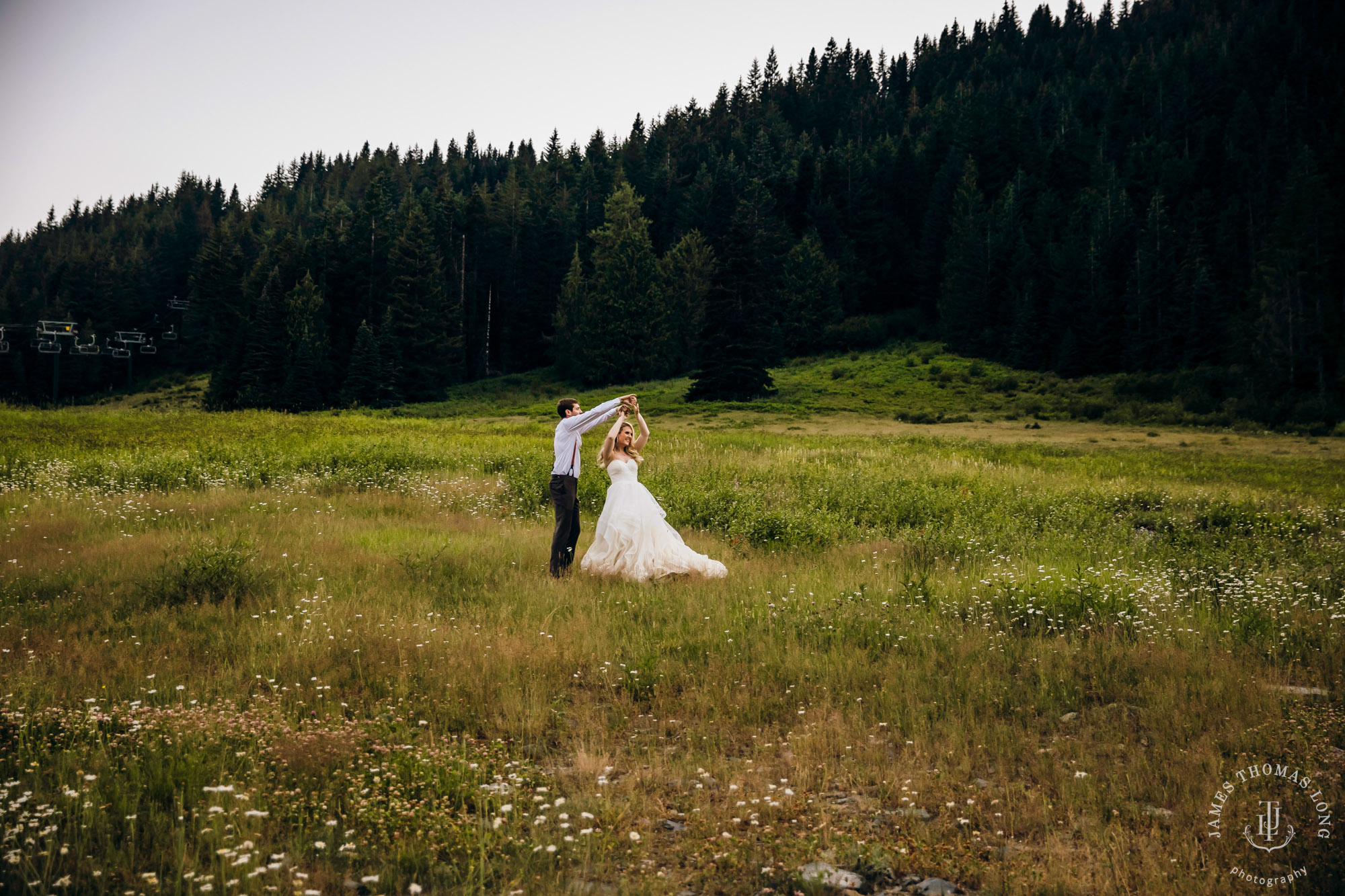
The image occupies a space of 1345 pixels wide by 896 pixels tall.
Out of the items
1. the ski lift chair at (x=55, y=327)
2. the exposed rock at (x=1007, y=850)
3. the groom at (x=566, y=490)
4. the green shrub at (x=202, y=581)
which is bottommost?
the exposed rock at (x=1007, y=850)

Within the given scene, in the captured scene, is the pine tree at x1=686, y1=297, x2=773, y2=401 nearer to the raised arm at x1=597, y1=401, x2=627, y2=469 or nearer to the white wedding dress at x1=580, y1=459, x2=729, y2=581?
the raised arm at x1=597, y1=401, x2=627, y2=469

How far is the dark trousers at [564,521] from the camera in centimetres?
1105

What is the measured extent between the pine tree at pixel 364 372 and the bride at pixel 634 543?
67.0 m

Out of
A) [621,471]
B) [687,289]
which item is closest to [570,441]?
[621,471]

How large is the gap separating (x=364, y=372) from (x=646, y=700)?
7292 cm

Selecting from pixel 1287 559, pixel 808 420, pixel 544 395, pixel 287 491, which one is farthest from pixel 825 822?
pixel 544 395

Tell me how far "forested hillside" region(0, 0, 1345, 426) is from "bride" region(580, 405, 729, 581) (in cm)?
4530

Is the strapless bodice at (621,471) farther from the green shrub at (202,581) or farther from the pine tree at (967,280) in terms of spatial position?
the pine tree at (967,280)

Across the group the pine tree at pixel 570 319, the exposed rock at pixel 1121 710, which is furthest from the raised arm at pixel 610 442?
the pine tree at pixel 570 319

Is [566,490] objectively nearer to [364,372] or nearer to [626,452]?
[626,452]

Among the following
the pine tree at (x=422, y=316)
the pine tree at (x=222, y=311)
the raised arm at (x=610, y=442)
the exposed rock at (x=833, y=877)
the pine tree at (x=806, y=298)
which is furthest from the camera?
the pine tree at (x=222, y=311)

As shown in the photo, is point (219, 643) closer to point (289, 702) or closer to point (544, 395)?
point (289, 702)

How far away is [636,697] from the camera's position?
6.98 m

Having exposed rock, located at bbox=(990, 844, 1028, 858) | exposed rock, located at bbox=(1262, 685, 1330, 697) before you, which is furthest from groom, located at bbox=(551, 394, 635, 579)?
exposed rock, located at bbox=(1262, 685, 1330, 697)
